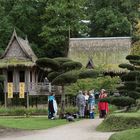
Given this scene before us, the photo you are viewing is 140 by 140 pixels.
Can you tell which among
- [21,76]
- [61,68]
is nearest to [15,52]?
[21,76]

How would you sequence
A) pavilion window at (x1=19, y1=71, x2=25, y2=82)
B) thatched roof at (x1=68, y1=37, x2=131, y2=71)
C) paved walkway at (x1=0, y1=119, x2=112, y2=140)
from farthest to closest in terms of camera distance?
thatched roof at (x1=68, y1=37, x2=131, y2=71)
pavilion window at (x1=19, y1=71, x2=25, y2=82)
paved walkway at (x1=0, y1=119, x2=112, y2=140)

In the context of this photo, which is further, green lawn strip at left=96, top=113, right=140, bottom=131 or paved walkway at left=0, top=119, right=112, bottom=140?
green lawn strip at left=96, top=113, right=140, bottom=131

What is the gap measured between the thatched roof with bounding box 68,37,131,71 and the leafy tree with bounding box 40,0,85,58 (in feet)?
12.0

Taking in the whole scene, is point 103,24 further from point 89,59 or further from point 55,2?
point 89,59

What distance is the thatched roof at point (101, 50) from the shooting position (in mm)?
54344

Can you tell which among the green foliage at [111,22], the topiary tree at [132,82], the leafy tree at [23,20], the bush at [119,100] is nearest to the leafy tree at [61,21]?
the leafy tree at [23,20]

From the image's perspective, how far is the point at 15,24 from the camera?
204ft

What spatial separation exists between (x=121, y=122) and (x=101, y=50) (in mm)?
33677

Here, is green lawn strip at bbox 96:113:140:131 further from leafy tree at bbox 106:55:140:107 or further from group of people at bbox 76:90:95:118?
group of people at bbox 76:90:95:118

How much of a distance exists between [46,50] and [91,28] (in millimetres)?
7485

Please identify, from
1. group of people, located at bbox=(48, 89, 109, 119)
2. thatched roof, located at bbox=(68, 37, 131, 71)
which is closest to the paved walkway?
group of people, located at bbox=(48, 89, 109, 119)

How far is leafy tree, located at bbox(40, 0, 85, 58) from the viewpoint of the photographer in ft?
195

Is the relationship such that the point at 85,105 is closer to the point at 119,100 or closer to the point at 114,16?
the point at 119,100

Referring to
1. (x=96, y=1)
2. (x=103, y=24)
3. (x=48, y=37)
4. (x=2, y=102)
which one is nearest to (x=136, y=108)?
(x=2, y=102)
